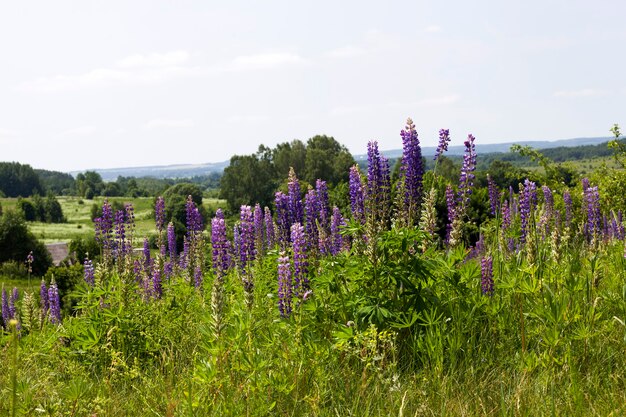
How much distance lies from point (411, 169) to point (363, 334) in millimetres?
2036

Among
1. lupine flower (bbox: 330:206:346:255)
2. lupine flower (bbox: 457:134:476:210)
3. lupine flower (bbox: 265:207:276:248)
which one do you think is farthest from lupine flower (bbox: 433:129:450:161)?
lupine flower (bbox: 265:207:276:248)

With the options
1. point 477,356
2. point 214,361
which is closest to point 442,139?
point 477,356

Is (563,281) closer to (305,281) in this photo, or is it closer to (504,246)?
(504,246)

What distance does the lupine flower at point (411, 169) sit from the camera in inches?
237

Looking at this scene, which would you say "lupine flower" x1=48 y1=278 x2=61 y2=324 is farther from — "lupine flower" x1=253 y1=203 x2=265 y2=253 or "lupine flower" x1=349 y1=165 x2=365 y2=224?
"lupine flower" x1=349 y1=165 x2=365 y2=224

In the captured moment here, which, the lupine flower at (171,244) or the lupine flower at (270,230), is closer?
the lupine flower at (270,230)

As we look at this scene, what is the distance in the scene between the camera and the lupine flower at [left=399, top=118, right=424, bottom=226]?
19.7 ft

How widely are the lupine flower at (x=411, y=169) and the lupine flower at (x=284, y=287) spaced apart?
55.1 inches

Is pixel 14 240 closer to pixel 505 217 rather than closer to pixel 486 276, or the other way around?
pixel 505 217

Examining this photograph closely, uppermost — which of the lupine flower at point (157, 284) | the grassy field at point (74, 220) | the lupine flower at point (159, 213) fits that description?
the lupine flower at point (159, 213)

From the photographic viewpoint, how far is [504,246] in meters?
6.36

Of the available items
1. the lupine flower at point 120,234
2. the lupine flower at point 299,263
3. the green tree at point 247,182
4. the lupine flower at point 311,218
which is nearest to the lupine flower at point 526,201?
the lupine flower at point 311,218

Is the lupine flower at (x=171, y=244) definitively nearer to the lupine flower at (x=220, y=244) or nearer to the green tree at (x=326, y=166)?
the lupine flower at (x=220, y=244)

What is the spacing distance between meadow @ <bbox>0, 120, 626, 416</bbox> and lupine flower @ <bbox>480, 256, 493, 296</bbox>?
1cm
